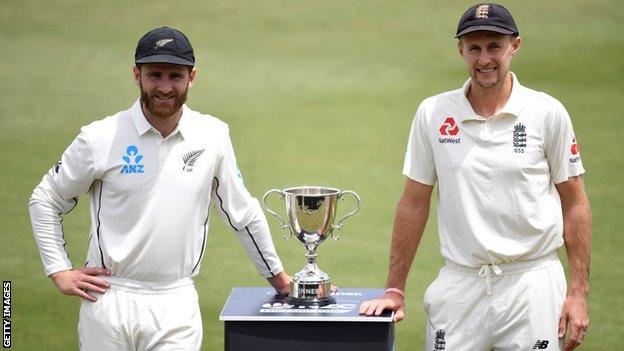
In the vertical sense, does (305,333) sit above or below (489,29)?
below

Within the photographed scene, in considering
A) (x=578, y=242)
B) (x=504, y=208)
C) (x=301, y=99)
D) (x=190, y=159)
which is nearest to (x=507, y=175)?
(x=504, y=208)

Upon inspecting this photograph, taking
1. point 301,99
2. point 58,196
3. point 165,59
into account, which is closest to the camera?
point 165,59

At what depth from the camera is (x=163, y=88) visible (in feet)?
14.3

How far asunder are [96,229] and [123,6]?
33.7 feet

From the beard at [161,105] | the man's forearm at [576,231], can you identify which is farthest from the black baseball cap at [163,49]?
the man's forearm at [576,231]

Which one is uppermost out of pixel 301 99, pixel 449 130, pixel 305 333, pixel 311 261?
pixel 301 99

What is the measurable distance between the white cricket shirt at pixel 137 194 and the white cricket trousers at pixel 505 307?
2.98 feet

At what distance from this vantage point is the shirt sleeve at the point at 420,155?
457 cm

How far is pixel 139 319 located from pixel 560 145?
1.53m

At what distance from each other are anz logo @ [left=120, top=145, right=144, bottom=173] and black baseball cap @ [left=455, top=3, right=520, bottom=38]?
117 cm

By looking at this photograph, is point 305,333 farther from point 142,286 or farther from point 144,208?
point 144,208

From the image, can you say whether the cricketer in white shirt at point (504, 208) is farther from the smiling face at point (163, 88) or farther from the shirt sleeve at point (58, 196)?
the shirt sleeve at point (58, 196)

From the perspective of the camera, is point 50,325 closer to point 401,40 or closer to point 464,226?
point 464,226

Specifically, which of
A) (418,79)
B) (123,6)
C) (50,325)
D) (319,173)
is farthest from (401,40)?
(50,325)
